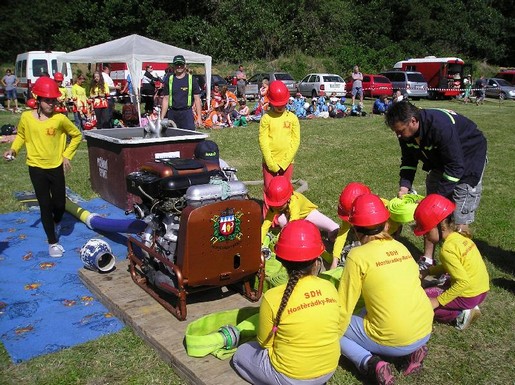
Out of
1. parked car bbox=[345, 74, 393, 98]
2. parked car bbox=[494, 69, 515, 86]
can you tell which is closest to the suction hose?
parked car bbox=[345, 74, 393, 98]

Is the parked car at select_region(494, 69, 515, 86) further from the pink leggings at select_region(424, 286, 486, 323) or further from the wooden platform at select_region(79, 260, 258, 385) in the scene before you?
the wooden platform at select_region(79, 260, 258, 385)

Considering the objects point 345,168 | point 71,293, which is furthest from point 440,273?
point 345,168

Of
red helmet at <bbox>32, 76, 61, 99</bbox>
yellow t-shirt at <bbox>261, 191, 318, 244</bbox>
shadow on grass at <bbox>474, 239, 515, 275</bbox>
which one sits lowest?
shadow on grass at <bbox>474, 239, 515, 275</bbox>

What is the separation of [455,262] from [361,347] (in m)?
1.03

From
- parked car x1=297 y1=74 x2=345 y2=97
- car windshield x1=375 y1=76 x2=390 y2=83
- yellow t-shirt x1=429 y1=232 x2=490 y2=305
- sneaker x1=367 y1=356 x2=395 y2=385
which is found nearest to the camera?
sneaker x1=367 y1=356 x2=395 y2=385

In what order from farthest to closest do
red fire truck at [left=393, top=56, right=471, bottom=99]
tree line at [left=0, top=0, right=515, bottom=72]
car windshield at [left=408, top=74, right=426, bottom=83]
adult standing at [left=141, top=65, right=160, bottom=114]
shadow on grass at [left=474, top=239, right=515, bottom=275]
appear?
tree line at [left=0, top=0, right=515, bottom=72]
red fire truck at [left=393, top=56, right=471, bottom=99]
car windshield at [left=408, top=74, right=426, bottom=83]
adult standing at [left=141, top=65, right=160, bottom=114]
shadow on grass at [left=474, top=239, right=515, bottom=275]

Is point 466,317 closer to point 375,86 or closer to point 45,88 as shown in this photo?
point 45,88

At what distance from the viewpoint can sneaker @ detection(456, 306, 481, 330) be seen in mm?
4102

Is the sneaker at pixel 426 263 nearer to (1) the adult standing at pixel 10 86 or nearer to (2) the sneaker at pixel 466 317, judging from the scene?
(2) the sneaker at pixel 466 317

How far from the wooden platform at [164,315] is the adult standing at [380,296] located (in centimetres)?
86

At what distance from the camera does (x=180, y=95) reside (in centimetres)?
845

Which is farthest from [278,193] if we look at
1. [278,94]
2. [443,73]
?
[443,73]

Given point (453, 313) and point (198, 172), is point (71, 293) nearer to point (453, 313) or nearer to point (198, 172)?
point (198, 172)

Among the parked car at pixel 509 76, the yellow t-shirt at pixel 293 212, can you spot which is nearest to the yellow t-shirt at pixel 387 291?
the yellow t-shirt at pixel 293 212
